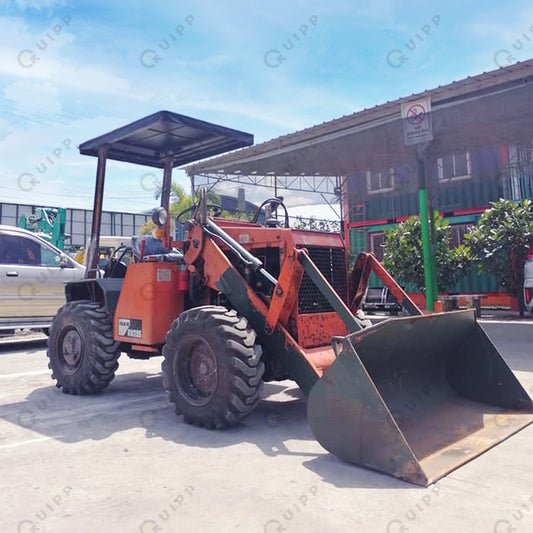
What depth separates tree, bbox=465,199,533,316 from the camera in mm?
13633

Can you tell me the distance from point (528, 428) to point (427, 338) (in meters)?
1.09

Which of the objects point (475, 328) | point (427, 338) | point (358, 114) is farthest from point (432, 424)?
point (358, 114)

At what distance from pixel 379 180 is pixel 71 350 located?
17.1 metres

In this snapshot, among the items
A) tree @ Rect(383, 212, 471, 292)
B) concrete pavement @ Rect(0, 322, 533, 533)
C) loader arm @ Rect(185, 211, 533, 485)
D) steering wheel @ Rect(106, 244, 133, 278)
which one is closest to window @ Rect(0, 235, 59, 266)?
steering wheel @ Rect(106, 244, 133, 278)

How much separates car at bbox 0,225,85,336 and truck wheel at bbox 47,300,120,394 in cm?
377

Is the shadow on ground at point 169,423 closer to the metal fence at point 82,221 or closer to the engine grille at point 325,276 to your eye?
the engine grille at point 325,276

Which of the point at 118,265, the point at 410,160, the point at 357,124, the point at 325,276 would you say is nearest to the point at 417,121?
the point at 357,124

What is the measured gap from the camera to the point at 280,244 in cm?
512

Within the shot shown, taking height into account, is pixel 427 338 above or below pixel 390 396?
above

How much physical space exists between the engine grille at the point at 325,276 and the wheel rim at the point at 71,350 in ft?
9.10

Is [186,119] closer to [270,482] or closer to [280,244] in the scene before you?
[280,244]

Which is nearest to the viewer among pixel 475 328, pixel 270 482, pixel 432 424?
pixel 270 482

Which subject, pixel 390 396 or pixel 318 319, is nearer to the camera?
pixel 390 396

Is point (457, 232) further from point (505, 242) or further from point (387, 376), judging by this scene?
point (387, 376)
